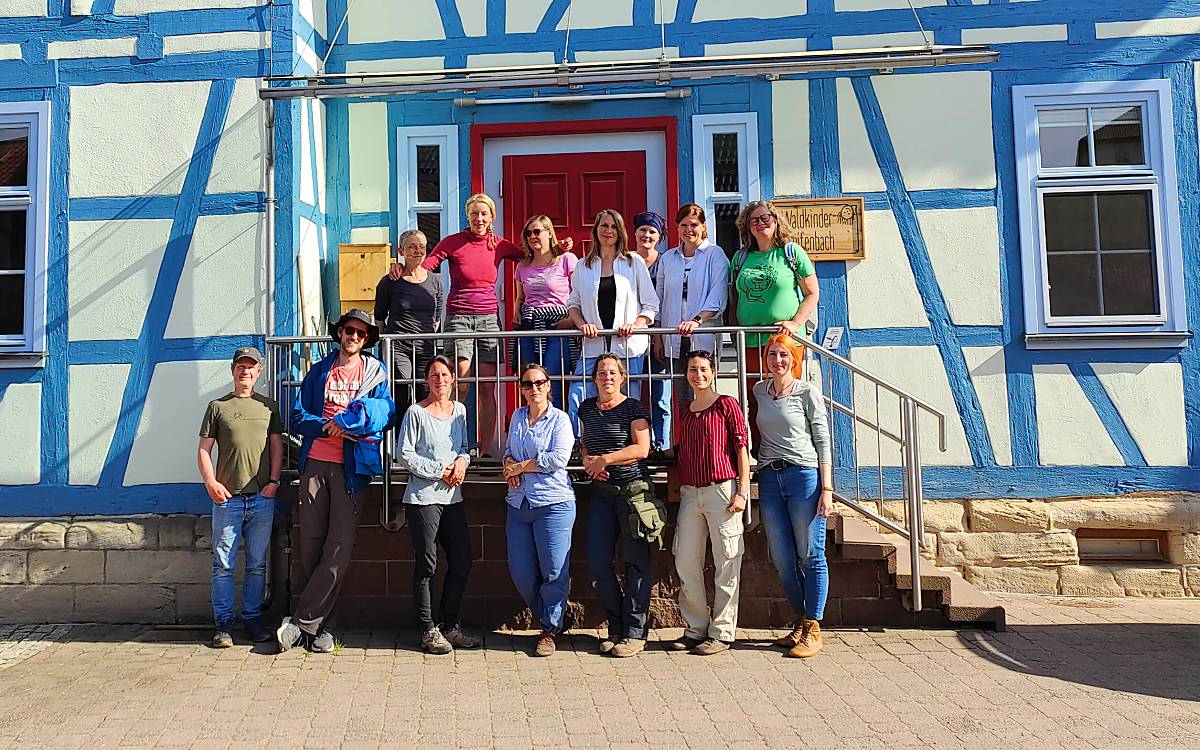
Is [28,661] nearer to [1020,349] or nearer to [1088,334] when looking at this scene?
[1020,349]

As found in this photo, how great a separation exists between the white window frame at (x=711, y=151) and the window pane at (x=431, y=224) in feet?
6.29

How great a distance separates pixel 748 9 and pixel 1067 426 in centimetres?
373

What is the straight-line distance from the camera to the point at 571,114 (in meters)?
7.03

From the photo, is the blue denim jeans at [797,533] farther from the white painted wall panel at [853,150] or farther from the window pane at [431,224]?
the window pane at [431,224]

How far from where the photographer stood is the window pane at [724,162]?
6.92 m

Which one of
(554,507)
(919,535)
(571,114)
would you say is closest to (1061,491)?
(919,535)

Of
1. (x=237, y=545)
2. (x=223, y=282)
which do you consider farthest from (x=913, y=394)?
(x=223, y=282)

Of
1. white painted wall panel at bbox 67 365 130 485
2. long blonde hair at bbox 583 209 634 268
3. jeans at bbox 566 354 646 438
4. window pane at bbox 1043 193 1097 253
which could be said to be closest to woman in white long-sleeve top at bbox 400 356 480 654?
jeans at bbox 566 354 646 438

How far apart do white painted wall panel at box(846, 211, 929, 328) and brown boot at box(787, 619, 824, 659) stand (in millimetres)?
2404

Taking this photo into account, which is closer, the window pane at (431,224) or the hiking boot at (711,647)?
the hiking boot at (711,647)

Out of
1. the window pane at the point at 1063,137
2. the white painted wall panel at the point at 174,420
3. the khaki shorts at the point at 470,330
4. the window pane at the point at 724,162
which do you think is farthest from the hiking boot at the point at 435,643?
the window pane at the point at 1063,137

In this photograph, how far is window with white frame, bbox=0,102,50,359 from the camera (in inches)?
255

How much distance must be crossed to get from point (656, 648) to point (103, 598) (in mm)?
3750

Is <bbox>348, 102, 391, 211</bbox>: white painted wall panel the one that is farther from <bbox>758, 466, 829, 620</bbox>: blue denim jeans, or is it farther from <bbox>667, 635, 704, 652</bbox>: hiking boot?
<bbox>667, 635, 704, 652</bbox>: hiking boot
